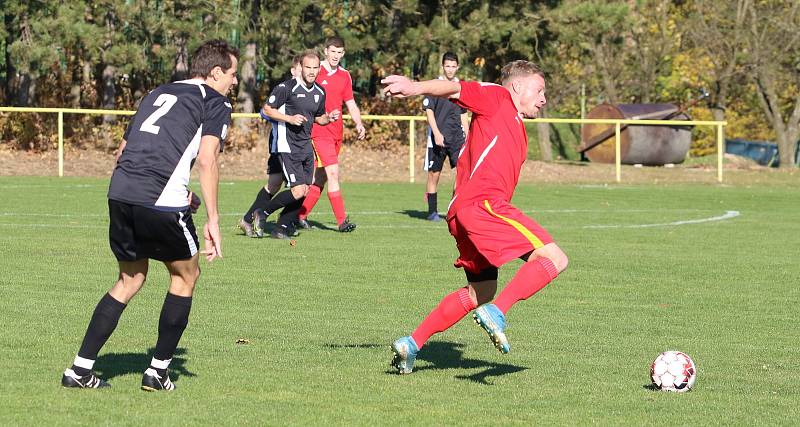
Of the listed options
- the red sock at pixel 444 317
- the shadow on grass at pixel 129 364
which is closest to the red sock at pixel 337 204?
the shadow on grass at pixel 129 364

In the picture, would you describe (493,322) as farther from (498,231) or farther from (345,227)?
(345,227)

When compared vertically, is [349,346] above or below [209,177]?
below

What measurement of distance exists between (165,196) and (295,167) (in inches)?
332

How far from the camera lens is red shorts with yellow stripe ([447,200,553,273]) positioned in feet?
22.9

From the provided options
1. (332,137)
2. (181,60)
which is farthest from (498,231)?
(181,60)

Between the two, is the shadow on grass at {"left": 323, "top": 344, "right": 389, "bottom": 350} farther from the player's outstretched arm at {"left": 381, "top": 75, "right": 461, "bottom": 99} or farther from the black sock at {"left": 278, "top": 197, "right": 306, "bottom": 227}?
the black sock at {"left": 278, "top": 197, "right": 306, "bottom": 227}

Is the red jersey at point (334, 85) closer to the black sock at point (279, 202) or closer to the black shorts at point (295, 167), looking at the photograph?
the black shorts at point (295, 167)

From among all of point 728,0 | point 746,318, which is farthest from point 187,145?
point 728,0

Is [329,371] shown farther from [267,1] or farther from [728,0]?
[728,0]

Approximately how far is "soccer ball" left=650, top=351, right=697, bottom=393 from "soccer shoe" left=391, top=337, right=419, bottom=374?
130cm

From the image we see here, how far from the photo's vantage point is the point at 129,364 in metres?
A: 7.43

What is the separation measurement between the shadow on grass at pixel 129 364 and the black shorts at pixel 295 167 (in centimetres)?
708

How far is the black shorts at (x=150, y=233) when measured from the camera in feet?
21.1

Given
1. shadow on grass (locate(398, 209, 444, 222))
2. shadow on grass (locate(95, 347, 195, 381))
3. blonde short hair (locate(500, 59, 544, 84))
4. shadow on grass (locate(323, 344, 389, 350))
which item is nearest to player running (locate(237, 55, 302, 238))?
shadow on grass (locate(398, 209, 444, 222))
